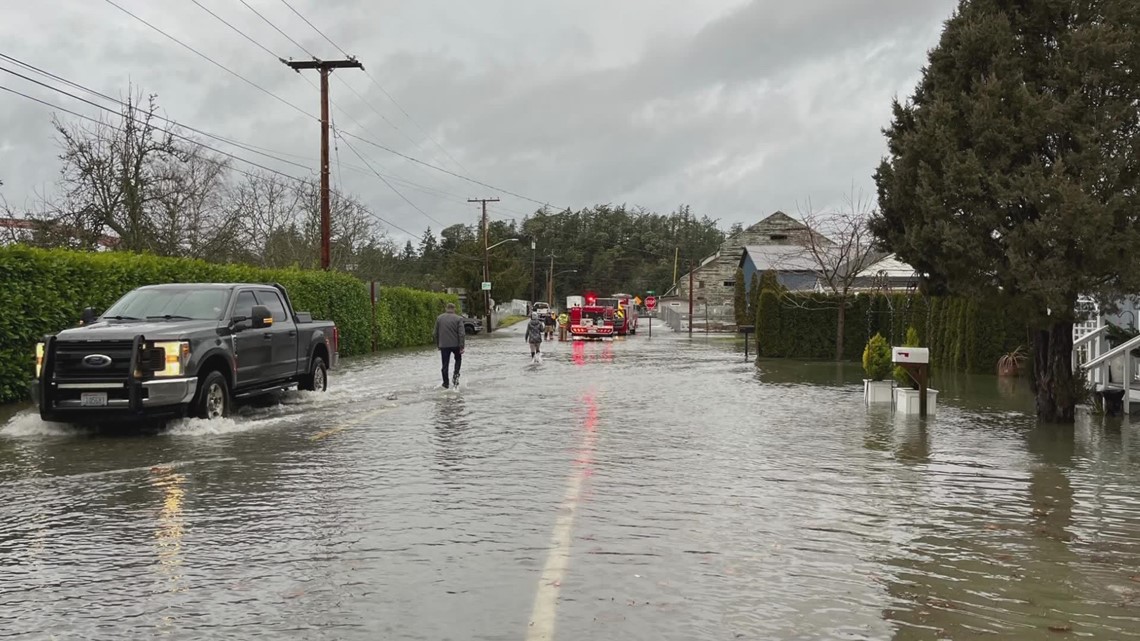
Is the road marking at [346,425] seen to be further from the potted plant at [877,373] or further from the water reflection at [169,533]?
the potted plant at [877,373]

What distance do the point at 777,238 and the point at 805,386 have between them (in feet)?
230

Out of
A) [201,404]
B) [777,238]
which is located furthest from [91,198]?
[777,238]

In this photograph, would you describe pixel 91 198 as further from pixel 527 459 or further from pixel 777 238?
pixel 777 238

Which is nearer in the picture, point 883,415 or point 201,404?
point 201,404

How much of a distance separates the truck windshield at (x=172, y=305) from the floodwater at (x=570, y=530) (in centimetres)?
172

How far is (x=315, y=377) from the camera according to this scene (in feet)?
57.0

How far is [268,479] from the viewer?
9023mm

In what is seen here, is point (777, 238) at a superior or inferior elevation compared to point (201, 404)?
superior

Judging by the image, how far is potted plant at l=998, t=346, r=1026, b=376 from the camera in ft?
77.2

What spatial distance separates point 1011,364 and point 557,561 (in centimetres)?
2063

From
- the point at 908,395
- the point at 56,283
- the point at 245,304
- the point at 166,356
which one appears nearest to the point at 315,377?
the point at 245,304

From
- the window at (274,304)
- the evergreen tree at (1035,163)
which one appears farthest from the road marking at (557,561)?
the window at (274,304)

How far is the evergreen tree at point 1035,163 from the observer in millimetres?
11945

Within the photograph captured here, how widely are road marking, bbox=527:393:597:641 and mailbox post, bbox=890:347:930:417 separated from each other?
6.31 meters
